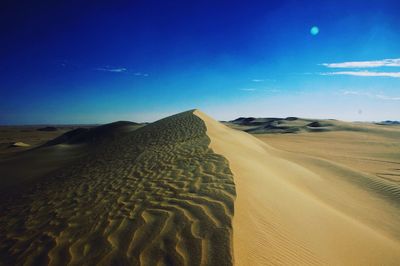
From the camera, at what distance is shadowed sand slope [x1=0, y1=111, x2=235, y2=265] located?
3432 millimetres

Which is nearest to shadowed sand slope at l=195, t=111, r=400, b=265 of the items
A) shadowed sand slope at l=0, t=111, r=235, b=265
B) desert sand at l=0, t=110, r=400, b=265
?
desert sand at l=0, t=110, r=400, b=265

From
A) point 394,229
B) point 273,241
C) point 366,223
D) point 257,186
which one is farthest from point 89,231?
point 394,229

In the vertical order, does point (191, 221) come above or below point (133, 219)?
above

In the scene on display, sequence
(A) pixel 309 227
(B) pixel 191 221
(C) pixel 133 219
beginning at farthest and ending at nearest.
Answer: (A) pixel 309 227
(C) pixel 133 219
(B) pixel 191 221

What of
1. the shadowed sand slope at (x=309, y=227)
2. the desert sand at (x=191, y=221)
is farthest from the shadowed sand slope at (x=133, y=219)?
the shadowed sand slope at (x=309, y=227)

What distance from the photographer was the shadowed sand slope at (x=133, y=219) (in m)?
3.43

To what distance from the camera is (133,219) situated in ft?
14.8

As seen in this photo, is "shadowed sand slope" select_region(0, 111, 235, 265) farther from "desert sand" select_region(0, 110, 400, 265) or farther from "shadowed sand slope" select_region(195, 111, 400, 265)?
"shadowed sand slope" select_region(195, 111, 400, 265)

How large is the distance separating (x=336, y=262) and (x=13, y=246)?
18.0 feet

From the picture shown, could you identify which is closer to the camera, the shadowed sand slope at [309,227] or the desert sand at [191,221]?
the desert sand at [191,221]

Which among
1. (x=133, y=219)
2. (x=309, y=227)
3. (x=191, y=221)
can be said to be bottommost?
(x=309, y=227)

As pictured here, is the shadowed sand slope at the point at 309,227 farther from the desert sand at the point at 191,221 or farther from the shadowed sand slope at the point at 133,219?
the shadowed sand slope at the point at 133,219

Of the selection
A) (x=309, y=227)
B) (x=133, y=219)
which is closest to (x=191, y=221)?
(x=133, y=219)

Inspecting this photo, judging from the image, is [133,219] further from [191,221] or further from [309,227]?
[309,227]
